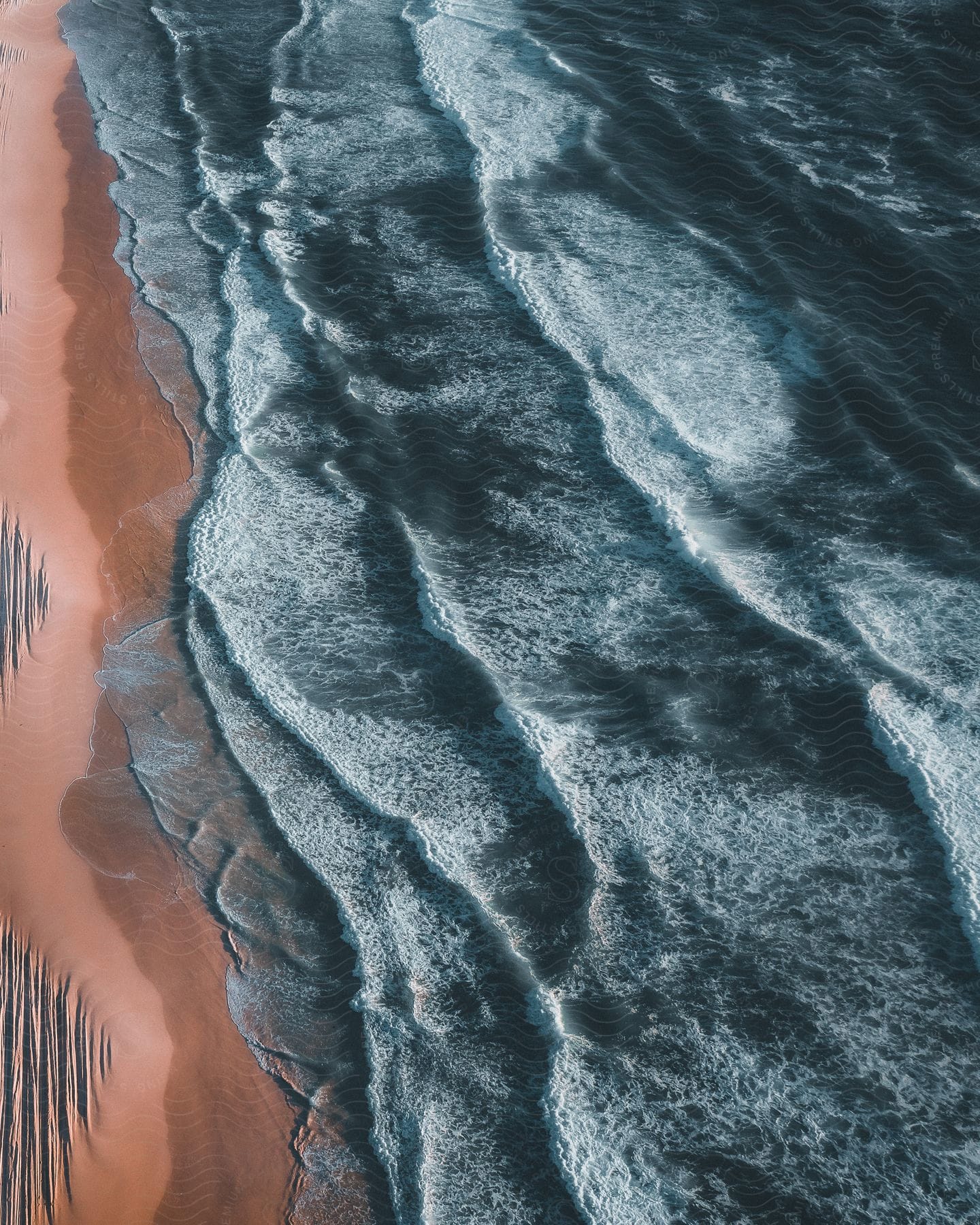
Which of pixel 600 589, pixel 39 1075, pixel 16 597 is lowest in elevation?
pixel 39 1075

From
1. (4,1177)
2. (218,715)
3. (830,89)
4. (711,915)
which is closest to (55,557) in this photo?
(218,715)

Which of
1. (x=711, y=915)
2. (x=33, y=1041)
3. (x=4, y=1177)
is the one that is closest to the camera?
(x=4, y=1177)

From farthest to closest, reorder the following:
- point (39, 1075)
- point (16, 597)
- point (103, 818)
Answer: point (16, 597)
point (103, 818)
point (39, 1075)

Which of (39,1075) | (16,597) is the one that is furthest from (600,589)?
(39,1075)

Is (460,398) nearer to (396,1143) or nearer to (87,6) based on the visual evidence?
(396,1143)

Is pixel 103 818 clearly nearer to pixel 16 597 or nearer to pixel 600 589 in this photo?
pixel 16 597

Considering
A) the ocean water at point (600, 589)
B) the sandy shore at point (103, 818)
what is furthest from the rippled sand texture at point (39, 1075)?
the ocean water at point (600, 589)
